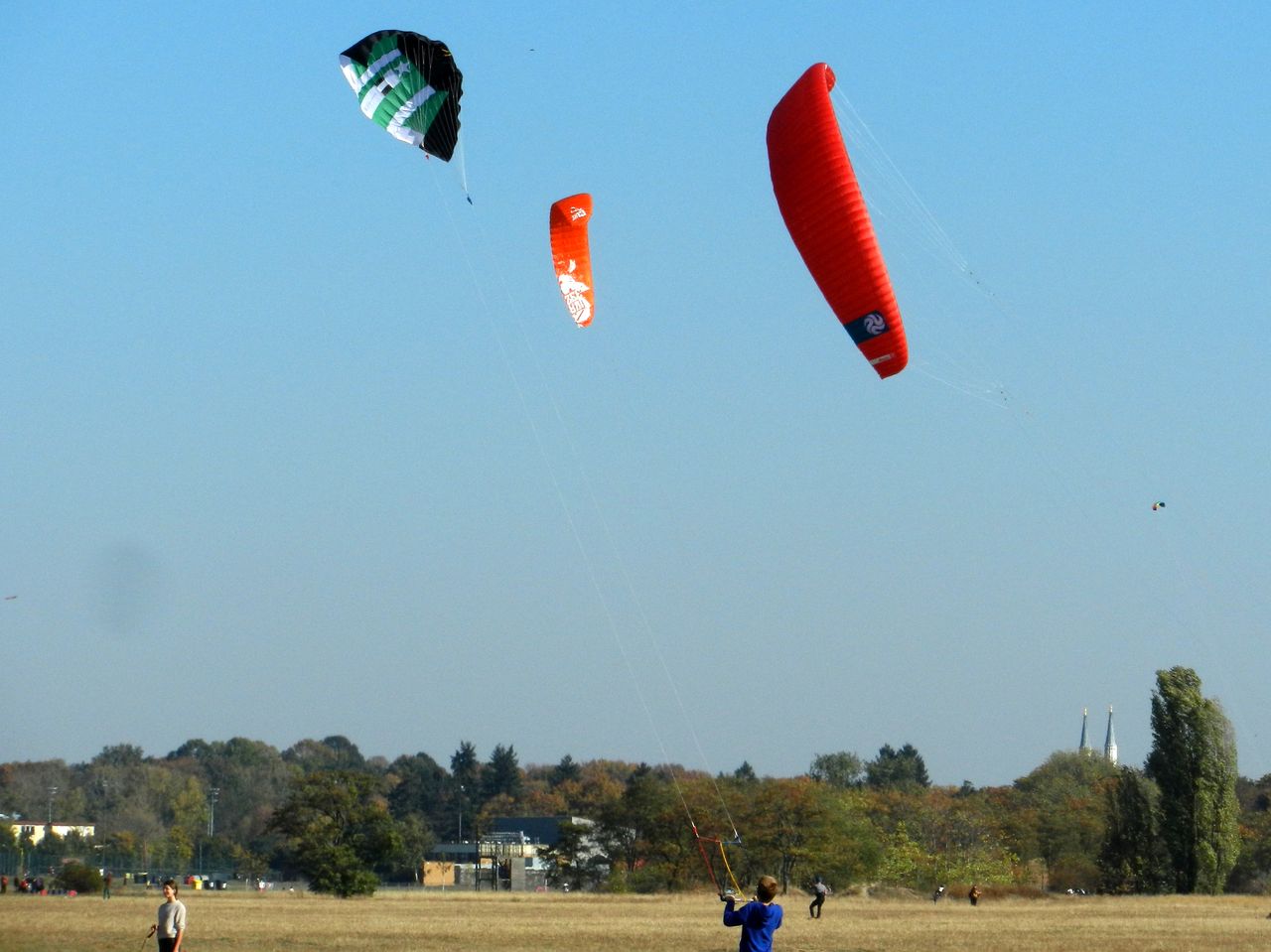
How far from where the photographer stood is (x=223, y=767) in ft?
536

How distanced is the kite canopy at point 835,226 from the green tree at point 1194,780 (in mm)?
40505

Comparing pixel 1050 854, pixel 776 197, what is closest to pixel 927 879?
pixel 1050 854

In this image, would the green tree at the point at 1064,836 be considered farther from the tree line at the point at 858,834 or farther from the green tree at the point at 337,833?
the green tree at the point at 337,833

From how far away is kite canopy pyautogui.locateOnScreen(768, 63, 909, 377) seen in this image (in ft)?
64.7

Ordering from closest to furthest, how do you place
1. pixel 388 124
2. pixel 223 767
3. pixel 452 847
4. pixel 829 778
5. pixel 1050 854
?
pixel 388 124 → pixel 1050 854 → pixel 452 847 → pixel 829 778 → pixel 223 767

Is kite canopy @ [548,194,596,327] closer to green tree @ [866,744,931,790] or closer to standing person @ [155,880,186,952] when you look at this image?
standing person @ [155,880,186,952]

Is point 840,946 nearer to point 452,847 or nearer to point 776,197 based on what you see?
point 776,197

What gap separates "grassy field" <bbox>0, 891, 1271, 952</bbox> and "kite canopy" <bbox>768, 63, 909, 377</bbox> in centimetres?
952

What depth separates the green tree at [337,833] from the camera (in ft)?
169

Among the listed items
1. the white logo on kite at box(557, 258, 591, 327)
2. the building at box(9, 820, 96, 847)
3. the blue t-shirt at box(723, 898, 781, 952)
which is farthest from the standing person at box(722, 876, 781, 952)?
the building at box(9, 820, 96, 847)

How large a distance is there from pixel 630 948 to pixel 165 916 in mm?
11238

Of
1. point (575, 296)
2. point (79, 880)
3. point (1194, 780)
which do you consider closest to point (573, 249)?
point (575, 296)

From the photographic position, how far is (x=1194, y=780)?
55.6 metres

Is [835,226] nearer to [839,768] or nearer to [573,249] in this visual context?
[573,249]
